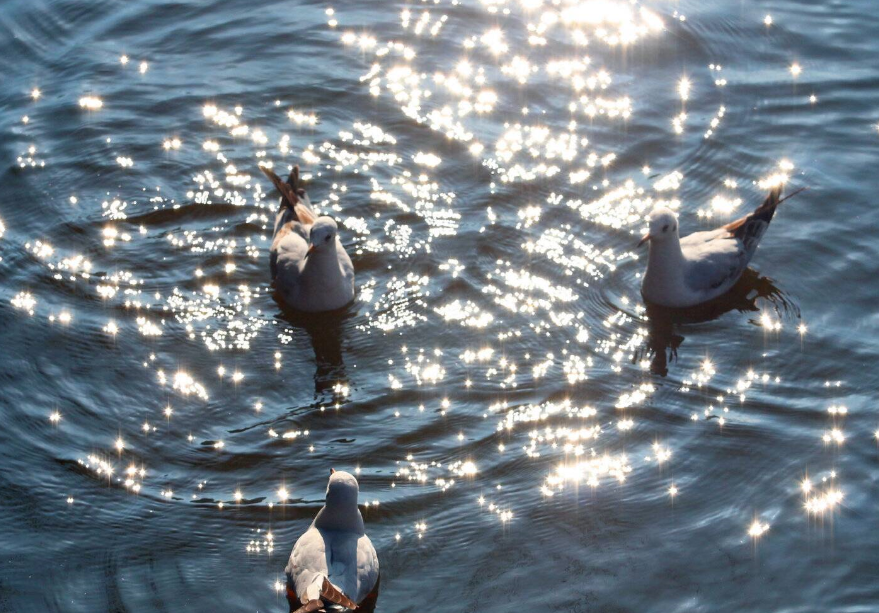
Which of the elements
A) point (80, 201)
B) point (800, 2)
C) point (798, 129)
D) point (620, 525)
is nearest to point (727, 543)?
point (620, 525)

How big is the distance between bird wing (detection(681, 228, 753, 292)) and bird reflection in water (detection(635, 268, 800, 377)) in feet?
0.59

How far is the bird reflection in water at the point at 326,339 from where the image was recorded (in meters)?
10.4

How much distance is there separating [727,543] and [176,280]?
5828mm

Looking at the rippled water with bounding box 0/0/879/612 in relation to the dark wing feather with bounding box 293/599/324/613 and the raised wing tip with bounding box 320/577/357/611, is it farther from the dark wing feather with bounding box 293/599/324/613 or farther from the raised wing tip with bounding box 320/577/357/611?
the dark wing feather with bounding box 293/599/324/613

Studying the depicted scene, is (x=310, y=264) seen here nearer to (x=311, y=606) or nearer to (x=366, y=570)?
(x=366, y=570)

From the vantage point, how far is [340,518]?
8375 mm

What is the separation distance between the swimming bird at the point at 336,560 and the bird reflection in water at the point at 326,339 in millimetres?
1989

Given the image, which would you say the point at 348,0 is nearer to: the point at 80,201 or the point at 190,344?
the point at 80,201

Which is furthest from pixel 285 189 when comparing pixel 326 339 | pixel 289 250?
pixel 326 339

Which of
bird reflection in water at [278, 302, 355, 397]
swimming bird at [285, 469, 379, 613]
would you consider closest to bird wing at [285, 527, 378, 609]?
swimming bird at [285, 469, 379, 613]

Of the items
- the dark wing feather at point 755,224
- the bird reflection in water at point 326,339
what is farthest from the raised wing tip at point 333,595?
the dark wing feather at point 755,224

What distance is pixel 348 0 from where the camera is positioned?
16.8 metres

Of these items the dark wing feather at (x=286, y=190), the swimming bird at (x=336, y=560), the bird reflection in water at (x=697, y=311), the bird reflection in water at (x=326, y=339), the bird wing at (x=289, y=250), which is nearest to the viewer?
the swimming bird at (x=336, y=560)

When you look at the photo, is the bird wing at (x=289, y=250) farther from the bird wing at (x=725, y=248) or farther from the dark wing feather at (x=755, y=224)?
the dark wing feather at (x=755, y=224)
